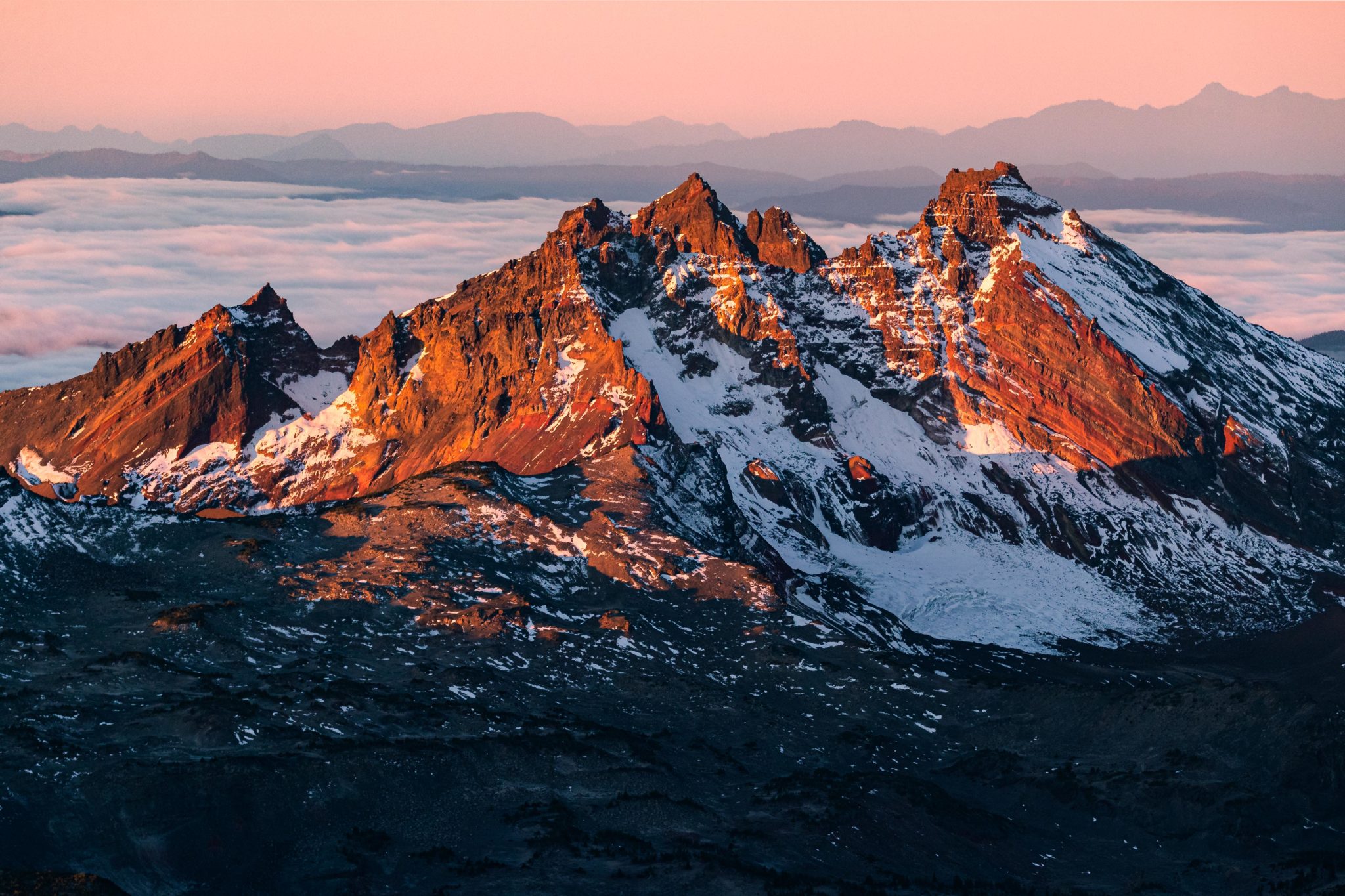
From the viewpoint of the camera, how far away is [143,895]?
655 ft

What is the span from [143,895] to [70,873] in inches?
307

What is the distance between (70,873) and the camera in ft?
641
